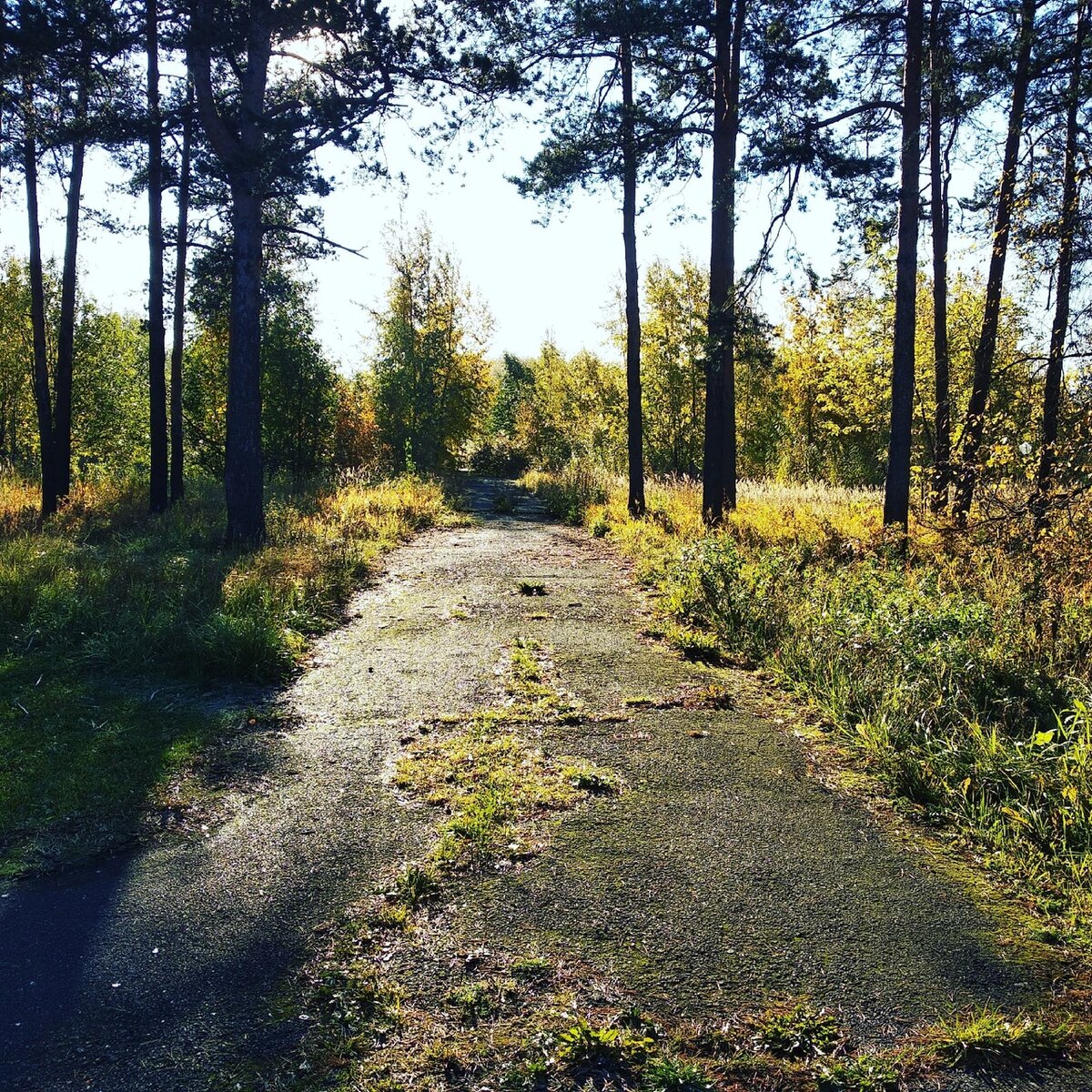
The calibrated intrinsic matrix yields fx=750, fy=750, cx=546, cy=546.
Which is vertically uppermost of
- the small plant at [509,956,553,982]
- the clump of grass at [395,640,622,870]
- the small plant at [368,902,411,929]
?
the clump of grass at [395,640,622,870]

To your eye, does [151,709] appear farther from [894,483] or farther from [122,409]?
[122,409]

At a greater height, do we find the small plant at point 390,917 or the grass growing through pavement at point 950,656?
the grass growing through pavement at point 950,656

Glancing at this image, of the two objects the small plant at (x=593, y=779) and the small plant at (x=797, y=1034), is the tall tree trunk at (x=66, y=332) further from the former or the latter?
the small plant at (x=797, y=1034)

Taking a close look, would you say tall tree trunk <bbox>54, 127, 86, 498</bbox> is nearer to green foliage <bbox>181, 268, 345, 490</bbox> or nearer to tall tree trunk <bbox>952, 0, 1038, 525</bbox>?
green foliage <bbox>181, 268, 345, 490</bbox>

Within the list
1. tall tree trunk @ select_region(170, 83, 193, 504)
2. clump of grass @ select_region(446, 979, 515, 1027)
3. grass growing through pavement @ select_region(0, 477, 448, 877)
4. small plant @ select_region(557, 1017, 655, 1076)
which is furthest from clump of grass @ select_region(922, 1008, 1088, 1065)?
tall tree trunk @ select_region(170, 83, 193, 504)

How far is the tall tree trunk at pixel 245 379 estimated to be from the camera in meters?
11.5

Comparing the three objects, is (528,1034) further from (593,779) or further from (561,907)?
(593,779)

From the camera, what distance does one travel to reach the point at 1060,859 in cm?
354

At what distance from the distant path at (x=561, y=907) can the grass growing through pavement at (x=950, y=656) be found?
49 cm

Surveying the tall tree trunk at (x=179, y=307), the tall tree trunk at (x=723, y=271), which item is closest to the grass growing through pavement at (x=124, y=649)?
the tall tree trunk at (x=179, y=307)

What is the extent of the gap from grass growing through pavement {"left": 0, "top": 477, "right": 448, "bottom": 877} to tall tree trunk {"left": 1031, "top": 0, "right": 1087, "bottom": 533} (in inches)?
263

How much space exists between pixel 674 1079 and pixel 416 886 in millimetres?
1410

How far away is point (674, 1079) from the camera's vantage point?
7.72 feet

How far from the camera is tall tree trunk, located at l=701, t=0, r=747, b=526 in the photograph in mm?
11625
